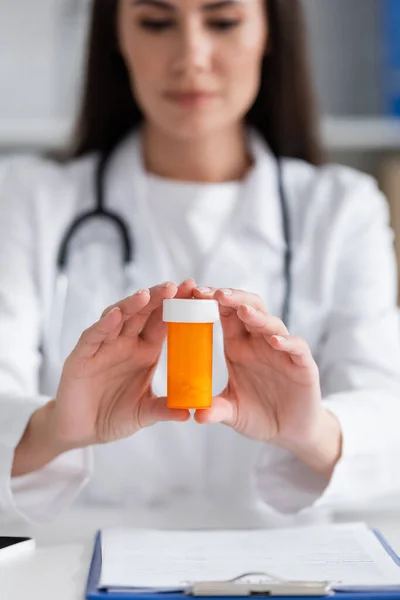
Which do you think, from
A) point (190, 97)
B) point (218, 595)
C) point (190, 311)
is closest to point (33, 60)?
point (190, 97)

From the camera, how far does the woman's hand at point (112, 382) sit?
819mm

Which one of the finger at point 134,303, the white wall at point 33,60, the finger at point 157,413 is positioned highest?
the white wall at point 33,60

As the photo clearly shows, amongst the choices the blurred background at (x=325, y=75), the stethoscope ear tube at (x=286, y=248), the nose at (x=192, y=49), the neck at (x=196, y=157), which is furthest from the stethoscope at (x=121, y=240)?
the blurred background at (x=325, y=75)

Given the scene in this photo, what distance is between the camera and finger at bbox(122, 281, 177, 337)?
79 centimetres

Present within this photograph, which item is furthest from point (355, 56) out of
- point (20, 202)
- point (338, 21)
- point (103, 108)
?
point (20, 202)

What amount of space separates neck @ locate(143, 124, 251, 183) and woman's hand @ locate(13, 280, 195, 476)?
0.49 metres

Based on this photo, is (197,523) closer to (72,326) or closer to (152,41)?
(72,326)

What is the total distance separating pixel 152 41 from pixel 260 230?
0.97ft

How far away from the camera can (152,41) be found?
3.93 feet

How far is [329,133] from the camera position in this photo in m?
2.02

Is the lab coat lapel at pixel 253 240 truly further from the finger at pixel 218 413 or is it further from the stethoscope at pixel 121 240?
the finger at pixel 218 413

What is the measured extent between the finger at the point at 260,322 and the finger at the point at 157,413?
0.35 feet

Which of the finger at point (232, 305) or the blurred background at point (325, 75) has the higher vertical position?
the blurred background at point (325, 75)

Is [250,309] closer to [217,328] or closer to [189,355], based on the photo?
[189,355]
